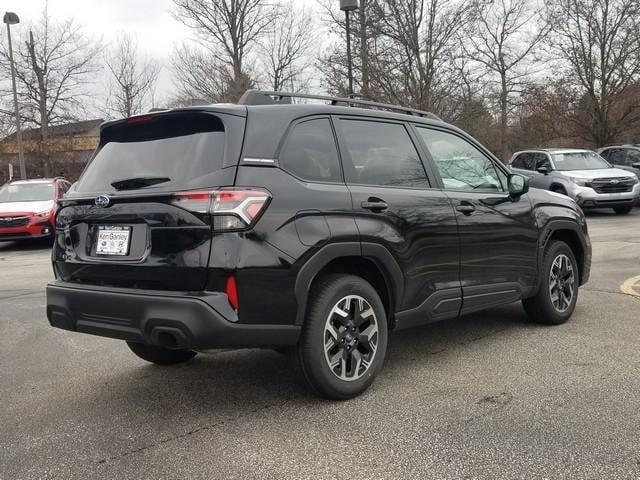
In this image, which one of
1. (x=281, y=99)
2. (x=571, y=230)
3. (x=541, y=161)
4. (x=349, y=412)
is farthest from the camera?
(x=541, y=161)

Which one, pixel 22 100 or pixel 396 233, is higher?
pixel 22 100

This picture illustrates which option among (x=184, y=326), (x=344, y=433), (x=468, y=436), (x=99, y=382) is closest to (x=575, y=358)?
(x=468, y=436)

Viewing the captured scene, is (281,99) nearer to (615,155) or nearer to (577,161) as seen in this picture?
(577,161)

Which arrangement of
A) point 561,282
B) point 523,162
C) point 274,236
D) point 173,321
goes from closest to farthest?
point 173,321, point 274,236, point 561,282, point 523,162

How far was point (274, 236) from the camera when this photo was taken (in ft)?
10.3

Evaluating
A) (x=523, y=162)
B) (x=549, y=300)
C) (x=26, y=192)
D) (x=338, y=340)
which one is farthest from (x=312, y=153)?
(x=523, y=162)

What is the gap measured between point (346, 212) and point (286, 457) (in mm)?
1394

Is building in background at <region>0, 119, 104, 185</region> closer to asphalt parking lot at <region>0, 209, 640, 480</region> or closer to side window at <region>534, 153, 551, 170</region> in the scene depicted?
side window at <region>534, 153, 551, 170</region>

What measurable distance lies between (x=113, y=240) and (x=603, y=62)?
23.9m

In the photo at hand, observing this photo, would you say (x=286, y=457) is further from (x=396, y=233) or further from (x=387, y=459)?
(x=396, y=233)

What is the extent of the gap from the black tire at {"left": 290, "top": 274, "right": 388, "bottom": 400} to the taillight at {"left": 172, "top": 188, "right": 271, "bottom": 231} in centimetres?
63

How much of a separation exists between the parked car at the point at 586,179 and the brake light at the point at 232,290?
12.8 metres

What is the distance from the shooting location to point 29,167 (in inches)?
1260

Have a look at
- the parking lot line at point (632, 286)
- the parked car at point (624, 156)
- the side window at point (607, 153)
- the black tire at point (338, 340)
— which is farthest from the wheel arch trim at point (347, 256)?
the side window at point (607, 153)
